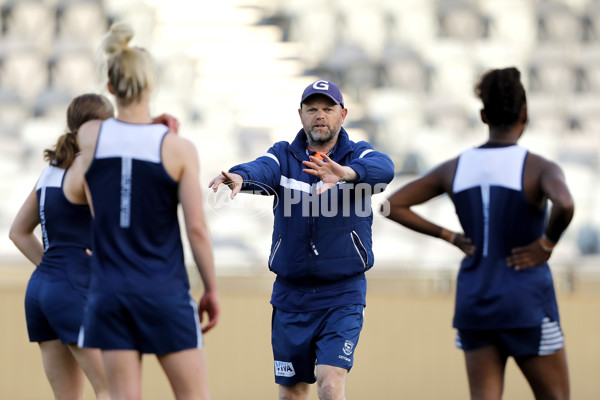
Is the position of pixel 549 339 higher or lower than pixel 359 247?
lower

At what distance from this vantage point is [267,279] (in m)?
8.45

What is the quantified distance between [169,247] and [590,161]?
9197mm

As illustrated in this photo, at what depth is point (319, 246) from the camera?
16.3 ft

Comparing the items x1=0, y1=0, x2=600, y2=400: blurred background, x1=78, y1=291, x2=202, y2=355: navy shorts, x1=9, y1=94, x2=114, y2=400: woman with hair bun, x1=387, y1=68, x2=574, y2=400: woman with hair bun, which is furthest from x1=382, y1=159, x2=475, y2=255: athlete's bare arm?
x1=0, y1=0, x2=600, y2=400: blurred background

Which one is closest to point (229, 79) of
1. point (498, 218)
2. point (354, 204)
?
point (354, 204)

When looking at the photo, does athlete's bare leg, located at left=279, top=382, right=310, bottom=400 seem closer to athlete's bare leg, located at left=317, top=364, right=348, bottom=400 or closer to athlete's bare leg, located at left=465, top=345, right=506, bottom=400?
athlete's bare leg, located at left=317, top=364, right=348, bottom=400

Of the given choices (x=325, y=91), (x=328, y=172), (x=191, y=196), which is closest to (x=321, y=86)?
(x=325, y=91)

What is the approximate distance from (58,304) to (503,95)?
2.52 m

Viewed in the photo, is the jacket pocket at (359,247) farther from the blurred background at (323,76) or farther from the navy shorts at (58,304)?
the blurred background at (323,76)

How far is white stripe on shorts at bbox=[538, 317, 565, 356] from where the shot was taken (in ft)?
12.8

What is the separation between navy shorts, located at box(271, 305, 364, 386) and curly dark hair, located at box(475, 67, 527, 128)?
1540 millimetres

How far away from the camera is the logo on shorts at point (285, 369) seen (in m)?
5.09

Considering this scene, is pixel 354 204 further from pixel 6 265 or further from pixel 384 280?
pixel 6 265

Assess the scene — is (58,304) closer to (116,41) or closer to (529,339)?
(116,41)
